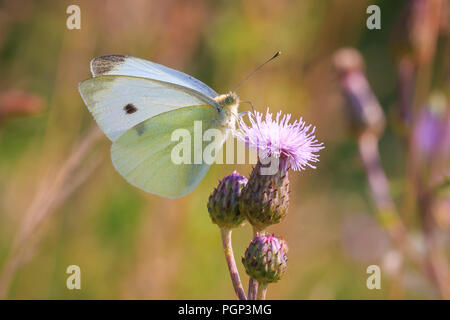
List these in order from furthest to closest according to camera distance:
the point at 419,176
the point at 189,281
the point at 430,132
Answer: the point at 189,281, the point at 430,132, the point at 419,176

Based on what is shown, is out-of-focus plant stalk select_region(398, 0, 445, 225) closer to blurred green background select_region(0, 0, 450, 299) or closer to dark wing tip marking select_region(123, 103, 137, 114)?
blurred green background select_region(0, 0, 450, 299)

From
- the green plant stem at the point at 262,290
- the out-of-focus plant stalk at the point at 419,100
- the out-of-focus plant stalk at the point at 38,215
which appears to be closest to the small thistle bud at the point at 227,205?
the green plant stem at the point at 262,290

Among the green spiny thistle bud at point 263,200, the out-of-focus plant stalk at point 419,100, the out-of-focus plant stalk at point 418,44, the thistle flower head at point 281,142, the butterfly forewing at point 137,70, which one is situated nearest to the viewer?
the green spiny thistle bud at point 263,200

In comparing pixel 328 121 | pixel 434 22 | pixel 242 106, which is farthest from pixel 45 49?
pixel 434 22

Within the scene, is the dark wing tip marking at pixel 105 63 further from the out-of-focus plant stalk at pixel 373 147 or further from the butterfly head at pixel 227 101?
the out-of-focus plant stalk at pixel 373 147

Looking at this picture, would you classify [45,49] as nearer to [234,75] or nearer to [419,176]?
[234,75]

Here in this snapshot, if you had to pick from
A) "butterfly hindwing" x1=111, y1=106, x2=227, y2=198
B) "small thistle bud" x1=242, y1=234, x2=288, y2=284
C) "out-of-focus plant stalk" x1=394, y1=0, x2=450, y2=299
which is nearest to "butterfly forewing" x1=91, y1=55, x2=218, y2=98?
"butterfly hindwing" x1=111, y1=106, x2=227, y2=198

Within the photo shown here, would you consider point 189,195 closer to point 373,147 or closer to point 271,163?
point 373,147

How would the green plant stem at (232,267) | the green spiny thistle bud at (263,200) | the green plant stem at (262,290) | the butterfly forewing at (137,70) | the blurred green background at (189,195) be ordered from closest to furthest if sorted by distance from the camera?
the green plant stem at (232,267) < the green plant stem at (262,290) < the green spiny thistle bud at (263,200) < the butterfly forewing at (137,70) < the blurred green background at (189,195)
